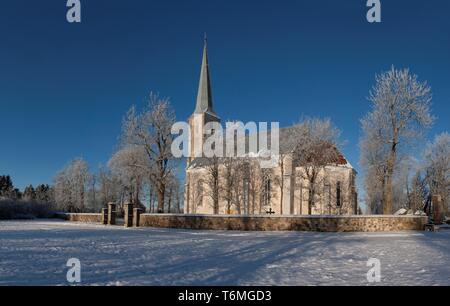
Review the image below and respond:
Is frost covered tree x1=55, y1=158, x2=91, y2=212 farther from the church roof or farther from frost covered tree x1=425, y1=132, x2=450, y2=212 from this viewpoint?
frost covered tree x1=425, y1=132, x2=450, y2=212

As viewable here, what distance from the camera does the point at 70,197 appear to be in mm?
63531

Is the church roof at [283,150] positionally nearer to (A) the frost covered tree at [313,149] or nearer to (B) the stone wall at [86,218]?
(A) the frost covered tree at [313,149]

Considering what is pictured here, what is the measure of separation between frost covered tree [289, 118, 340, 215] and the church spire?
929 inches

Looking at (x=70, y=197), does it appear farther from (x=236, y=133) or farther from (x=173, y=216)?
(x=173, y=216)

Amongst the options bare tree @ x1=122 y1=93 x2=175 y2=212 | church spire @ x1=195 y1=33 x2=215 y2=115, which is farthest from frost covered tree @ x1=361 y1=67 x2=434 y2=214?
church spire @ x1=195 y1=33 x2=215 y2=115

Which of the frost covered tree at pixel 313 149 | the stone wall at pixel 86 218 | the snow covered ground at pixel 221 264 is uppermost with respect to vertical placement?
the frost covered tree at pixel 313 149

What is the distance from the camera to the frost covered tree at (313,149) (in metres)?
33.2

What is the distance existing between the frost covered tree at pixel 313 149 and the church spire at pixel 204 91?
2360 cm

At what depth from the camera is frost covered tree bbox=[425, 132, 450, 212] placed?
46.9 metres

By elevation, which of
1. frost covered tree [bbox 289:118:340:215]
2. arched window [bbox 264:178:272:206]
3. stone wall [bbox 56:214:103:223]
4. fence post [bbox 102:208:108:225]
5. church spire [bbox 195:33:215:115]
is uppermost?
church spire [bbox 195:33:215:115]

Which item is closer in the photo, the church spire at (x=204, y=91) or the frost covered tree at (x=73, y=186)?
the church spire at (x=204, y=91)

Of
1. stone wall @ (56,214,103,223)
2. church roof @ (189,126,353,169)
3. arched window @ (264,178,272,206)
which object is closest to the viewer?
stone wall @ (56,214,103,223)

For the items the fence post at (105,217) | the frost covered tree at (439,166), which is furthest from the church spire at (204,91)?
the frost covered tree at (439,166)

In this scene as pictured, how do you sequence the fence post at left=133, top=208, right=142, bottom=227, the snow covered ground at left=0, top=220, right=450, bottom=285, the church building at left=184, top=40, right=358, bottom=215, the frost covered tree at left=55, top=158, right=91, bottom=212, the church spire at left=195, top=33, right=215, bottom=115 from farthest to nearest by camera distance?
the frost covered tree at left=55, top=158, right=91, bottom=212, the church spire at left=195, top=33, right=215, bottom=115, the church building at left=184, top=40, right=358, bottom=215, the fence post at left=133, top=208, right=142, bottom=227, the snow covered ground at left=0, top=220, right=450, bottom=285
